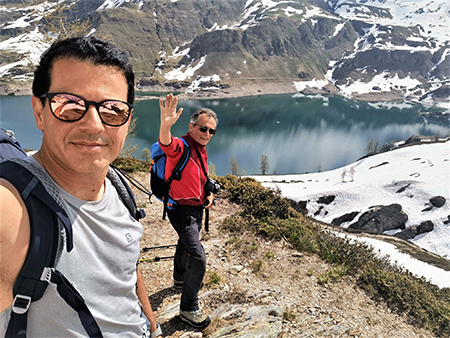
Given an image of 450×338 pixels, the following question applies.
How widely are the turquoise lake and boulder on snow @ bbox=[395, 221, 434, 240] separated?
3434 centimetres

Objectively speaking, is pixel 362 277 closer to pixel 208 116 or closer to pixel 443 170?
pixel 208 116

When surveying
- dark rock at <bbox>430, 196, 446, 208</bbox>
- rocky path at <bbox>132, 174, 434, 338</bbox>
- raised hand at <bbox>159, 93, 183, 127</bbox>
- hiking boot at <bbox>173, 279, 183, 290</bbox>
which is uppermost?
raised hand at <bbox>159, 93, 183, 127</bbox>

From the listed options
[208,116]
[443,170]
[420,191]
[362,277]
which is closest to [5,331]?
[208,116]

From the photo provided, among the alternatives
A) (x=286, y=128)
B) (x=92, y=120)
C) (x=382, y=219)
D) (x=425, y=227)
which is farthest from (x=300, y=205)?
(x=286, y=128)

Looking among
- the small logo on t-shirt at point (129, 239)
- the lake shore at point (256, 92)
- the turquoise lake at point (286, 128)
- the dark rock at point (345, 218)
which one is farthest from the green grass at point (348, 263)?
the lake shore at point (256, 92)

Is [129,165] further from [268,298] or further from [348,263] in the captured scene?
[348,263]

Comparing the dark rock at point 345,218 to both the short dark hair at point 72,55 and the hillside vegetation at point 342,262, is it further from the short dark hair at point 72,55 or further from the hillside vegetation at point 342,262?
the short dark hair at point 72,55

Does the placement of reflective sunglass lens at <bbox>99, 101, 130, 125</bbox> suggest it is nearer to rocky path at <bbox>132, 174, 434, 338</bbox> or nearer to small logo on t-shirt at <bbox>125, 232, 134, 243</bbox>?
small logo on t-shirt at <bbox>125, 232, 134, 243</bbox>

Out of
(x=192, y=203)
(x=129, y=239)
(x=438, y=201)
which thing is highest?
(x=129, y=239)

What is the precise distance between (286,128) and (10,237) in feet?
343

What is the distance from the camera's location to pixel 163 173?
149 inches

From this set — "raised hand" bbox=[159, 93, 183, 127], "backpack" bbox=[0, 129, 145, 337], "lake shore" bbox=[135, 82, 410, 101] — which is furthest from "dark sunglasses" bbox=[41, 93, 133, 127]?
"lake shore" bbox=[135, 82, 410, 101]

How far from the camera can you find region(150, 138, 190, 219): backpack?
3572mm

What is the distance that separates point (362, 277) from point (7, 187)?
6.61 meters
